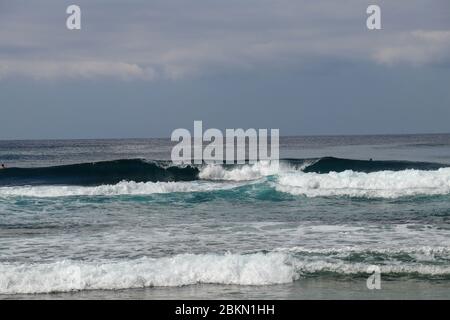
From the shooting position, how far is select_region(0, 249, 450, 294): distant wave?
1032cm

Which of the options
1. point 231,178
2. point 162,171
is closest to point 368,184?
point 231,178

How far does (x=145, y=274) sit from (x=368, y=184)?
15.8 m

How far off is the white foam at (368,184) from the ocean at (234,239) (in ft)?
0.14

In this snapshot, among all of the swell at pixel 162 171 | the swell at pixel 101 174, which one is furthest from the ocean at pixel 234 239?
the swell at pixel 101 174

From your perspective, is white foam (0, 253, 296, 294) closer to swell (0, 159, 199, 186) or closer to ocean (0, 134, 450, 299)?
ocean (0, 134, 450, 299)

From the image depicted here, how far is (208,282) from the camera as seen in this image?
34.8 ft

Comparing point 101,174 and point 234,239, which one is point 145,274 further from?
point 101,174

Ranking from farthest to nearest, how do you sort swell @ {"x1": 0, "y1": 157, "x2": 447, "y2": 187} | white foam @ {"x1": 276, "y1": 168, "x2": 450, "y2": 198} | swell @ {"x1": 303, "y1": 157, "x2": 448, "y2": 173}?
swell @ {"x1": 303, "y1": 157, "x2": 448, "y2": 173} → swell @ {"x1": 0, "y1": 157, "x2": 447, "y2": 187} → white foam @ {"x1": 276, "y1": 168, "x2": 450, "y2": 198}

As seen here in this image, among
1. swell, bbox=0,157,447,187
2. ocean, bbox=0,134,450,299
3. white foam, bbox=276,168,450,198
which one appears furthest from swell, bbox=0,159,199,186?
white foam, bbox=276,168,450,198

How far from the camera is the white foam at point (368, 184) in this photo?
2328cm

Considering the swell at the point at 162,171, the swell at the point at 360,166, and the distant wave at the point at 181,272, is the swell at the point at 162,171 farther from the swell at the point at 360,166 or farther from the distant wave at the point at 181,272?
the distant wave at the point at 181,272

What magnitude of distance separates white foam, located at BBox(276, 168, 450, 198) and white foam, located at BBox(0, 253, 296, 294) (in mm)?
12691

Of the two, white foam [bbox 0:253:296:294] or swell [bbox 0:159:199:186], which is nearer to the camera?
white foam [bbox 0:253:296:294]
